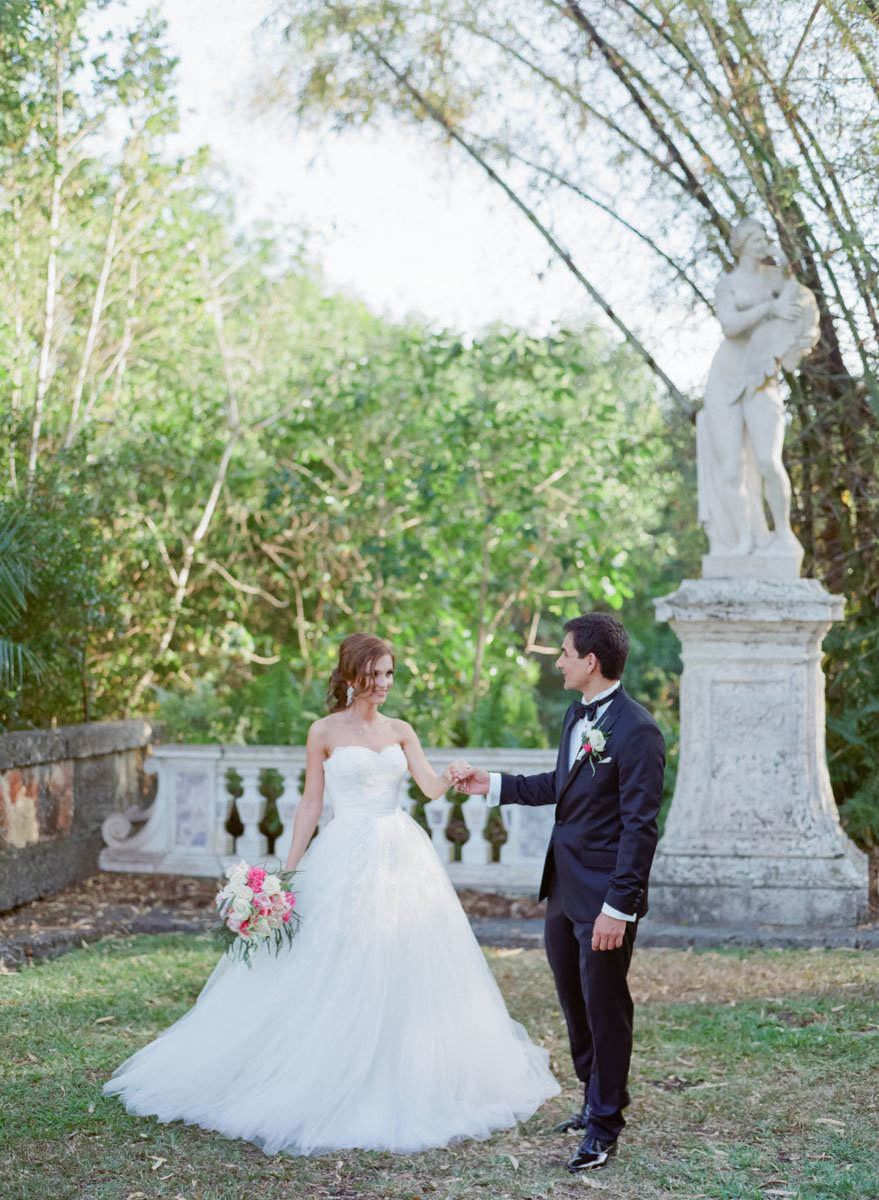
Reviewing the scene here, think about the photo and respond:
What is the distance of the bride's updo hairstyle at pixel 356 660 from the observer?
13.7 ft

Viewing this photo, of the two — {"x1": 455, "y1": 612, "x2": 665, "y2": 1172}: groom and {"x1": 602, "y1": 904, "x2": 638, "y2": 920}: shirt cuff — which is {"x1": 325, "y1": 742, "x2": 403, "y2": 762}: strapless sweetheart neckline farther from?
{"x1": 602, "y1": 904, "x2": 638, "y2": 920}: shirt cuff

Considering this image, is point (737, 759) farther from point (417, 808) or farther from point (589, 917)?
point (589, 917)

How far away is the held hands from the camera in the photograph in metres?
4.07

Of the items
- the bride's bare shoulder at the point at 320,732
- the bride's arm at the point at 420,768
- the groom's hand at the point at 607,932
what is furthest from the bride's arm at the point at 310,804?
the groom's hand at the point at 607,932

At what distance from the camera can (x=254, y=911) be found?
387 centimetres

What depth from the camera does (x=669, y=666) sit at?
17.9 metres

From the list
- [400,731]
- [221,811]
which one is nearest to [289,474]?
[221,811]

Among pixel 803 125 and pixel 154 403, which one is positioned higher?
pixel 803 125

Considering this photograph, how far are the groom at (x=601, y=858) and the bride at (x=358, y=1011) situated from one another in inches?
14.9

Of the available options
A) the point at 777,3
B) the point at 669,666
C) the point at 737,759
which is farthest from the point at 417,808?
the point at 669,666

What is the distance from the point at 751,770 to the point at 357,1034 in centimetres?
329

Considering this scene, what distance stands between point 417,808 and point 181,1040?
13.1ft

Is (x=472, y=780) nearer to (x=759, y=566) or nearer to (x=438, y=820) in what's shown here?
(x=759, y=566)

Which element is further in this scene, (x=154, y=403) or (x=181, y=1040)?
(x=154, y=403)
